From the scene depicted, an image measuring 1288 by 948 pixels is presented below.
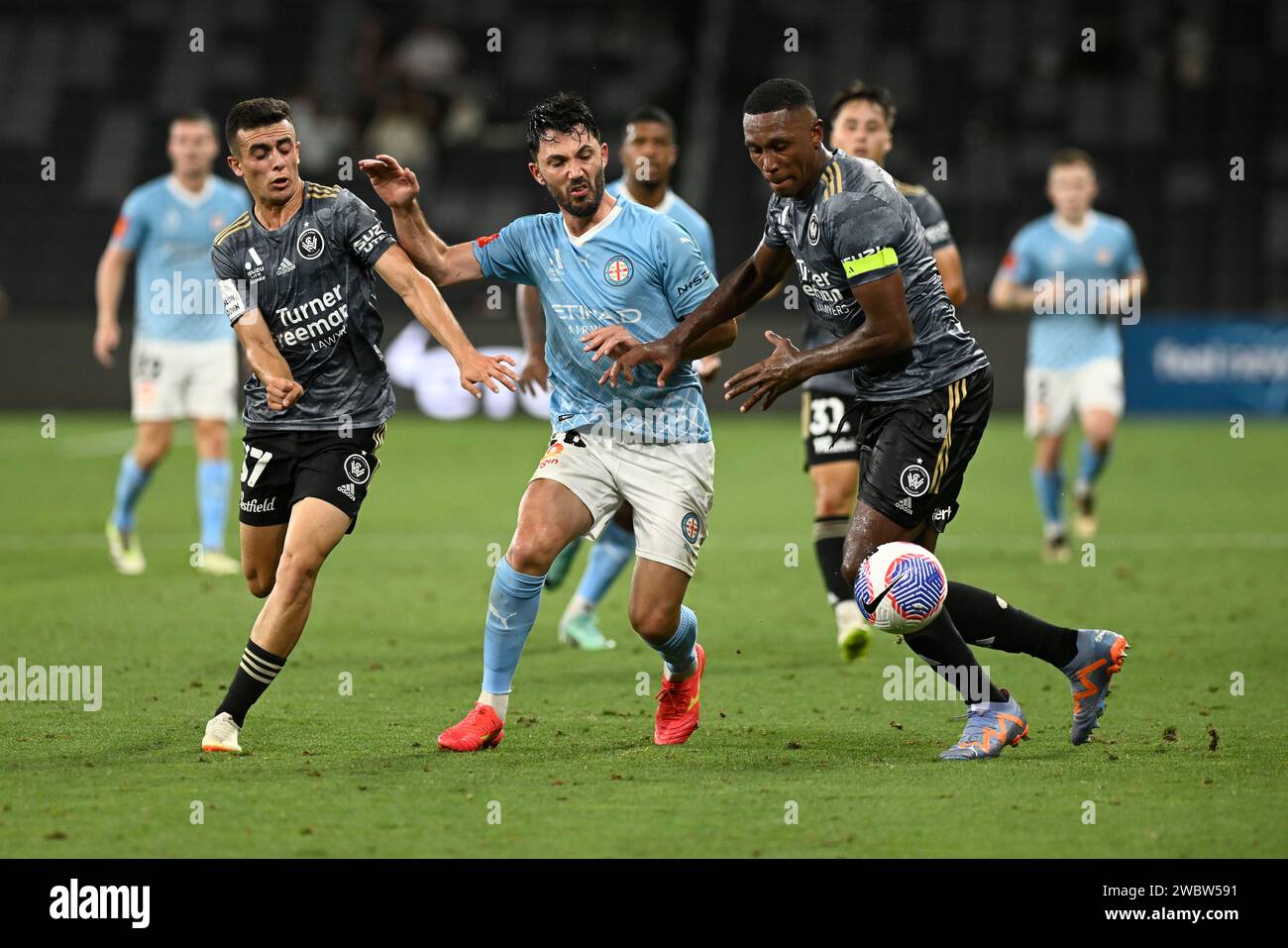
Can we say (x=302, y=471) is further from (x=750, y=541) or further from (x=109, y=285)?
(x=750, y=541)

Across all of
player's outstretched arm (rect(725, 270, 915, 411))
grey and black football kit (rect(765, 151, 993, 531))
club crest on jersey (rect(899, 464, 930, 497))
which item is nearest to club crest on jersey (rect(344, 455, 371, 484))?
player's outstretched arm (rect(725, 270, 915, 411))

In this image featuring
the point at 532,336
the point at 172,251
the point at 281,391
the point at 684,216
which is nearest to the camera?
the point at 281,391

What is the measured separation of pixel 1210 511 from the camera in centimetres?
1351

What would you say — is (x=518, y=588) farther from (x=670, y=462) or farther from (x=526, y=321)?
(x=526, y=321)

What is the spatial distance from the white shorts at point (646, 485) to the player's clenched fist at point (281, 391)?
892 millimetres

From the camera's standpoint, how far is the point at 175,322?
11.0 meters

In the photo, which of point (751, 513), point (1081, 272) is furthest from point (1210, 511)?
point (751, 513)

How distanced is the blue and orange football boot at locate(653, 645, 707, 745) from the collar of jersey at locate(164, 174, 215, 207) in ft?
20.0

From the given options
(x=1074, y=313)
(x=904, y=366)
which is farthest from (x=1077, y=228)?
(x=904, y=366)

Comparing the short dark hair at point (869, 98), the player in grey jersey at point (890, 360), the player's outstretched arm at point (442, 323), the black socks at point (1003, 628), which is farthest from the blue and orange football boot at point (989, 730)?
the short dark hair at point (869, 98)

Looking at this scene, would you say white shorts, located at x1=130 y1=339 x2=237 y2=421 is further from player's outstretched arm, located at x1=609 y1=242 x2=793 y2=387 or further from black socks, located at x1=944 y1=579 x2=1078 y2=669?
black socks, located at x1=944 y1=579 x2=1078 y2=669

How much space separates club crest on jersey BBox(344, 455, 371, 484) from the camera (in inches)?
246

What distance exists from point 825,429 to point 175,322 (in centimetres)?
476

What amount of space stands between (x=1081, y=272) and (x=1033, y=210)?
12565 millimetres
